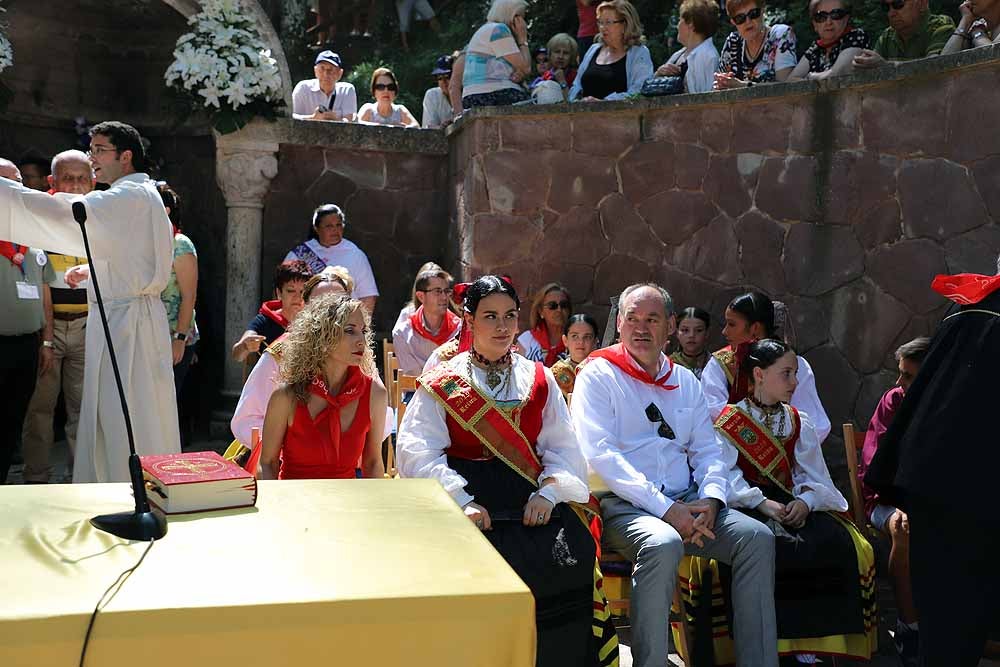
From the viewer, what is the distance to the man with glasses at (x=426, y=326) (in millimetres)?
5984

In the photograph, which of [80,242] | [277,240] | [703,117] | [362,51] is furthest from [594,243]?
[362,51]

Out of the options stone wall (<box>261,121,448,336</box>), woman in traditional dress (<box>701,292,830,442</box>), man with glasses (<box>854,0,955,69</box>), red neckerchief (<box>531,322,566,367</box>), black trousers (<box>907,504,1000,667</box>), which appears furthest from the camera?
stone wall (<box>261,121,448,336</box>)

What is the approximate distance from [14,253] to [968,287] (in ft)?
13.5

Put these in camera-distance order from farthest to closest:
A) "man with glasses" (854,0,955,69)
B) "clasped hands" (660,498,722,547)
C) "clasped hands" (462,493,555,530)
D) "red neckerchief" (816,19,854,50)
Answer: "red neckerchief" (816,19,854,50) → "man with glasses" (854,0,955,69) → "clasped hands" (660,498,722,547) → "clasped hands" (462,493,555,530)

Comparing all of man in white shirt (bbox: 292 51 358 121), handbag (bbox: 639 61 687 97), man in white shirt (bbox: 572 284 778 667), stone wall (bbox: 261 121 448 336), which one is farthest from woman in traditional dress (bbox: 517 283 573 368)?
man in white shirt (bbox: 292 51 358 121)

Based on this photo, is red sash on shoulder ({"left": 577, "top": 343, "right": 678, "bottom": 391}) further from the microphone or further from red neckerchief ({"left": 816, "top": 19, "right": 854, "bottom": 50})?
red neckerchief ({"left": 816, "top": 19, "right": 854, "bottom": 50})

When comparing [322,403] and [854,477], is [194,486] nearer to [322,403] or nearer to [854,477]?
[322,403]

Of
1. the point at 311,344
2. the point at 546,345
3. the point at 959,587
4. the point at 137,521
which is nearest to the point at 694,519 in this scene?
the point at 959,587

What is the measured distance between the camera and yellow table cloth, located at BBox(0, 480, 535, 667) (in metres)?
1.71

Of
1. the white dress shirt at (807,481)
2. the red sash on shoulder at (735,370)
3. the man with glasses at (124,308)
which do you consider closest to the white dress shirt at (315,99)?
the man with glasses at (124,308)

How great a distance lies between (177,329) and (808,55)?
368 centimetres

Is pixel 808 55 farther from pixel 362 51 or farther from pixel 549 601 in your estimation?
pixel 362 51

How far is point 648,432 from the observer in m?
3.91

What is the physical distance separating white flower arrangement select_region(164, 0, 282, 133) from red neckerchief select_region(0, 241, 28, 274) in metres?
2.29
